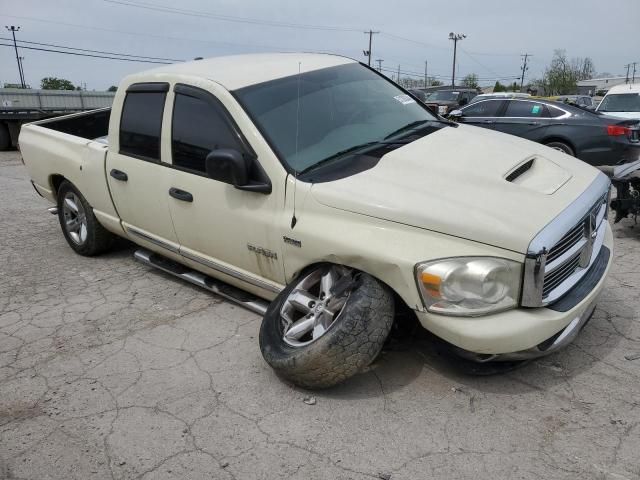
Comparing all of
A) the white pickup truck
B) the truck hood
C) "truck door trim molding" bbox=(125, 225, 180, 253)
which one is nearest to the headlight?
the white pickup truck

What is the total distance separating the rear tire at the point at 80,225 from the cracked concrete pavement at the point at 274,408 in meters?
1.28

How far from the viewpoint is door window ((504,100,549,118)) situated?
9723mm

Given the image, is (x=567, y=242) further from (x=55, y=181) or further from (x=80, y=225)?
(x=55, y=181)

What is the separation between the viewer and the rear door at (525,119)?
31.4ft

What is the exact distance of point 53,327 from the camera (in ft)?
13.1

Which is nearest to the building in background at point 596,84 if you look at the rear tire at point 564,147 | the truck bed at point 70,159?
the rear tire at point 564,147

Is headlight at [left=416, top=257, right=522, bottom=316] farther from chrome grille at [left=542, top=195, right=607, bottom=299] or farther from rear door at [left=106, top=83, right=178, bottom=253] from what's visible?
rear door at [left=106, top=83, right=178, bottom=253]

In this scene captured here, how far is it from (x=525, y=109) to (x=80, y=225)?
8.14 metres

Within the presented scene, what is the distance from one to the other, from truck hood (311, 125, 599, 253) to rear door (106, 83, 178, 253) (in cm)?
157

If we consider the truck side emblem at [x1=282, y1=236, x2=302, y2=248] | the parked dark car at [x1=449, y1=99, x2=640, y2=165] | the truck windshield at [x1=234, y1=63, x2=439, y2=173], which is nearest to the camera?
the truck side emblem at [x1=282, y1=236, x2=302, y2=248]

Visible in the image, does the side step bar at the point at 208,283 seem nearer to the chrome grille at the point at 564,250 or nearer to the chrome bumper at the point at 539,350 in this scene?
the chrome bumper at the point at 539,350

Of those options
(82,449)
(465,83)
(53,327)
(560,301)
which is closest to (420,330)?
(560,301)

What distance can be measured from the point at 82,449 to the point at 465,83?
323 ft

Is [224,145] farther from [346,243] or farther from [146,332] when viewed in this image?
[146,332]
